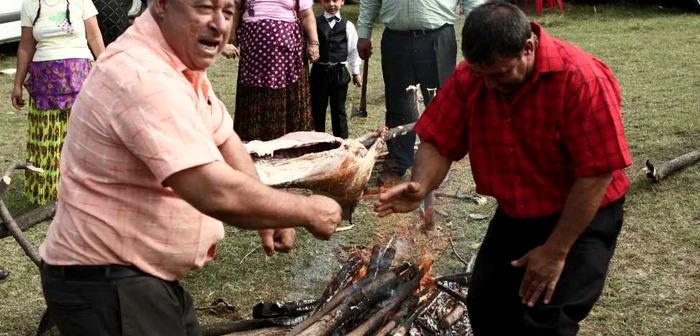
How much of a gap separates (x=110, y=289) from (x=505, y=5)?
1727 mm

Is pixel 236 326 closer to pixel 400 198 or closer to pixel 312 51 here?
pixel 400 198

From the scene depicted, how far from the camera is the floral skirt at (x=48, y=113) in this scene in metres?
6.82

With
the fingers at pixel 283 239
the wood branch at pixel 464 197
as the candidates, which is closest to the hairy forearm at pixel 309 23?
the wood branch at pixel 464 197

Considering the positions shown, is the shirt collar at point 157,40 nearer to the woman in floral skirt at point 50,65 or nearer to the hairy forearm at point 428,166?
the hairy forearm at point 428,166

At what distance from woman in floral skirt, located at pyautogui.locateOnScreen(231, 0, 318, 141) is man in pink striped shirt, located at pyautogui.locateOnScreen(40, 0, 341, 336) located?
3.83 m

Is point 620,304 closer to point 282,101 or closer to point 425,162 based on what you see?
point 425,162

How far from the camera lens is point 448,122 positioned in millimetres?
3809

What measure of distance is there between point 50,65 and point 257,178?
413cm

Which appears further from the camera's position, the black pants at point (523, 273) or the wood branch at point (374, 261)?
the wood branch at point (374, 261)

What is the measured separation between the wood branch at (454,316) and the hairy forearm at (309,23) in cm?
311

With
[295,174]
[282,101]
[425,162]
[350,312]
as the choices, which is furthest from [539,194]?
[282,101]

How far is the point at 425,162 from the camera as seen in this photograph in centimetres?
Result: 392

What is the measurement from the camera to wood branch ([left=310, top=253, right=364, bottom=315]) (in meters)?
4.65

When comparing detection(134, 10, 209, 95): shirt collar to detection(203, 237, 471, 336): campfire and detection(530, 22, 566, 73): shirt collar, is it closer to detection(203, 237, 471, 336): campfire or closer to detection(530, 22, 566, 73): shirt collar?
detection(530, 22, 566, 73): shirt collar
